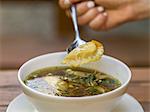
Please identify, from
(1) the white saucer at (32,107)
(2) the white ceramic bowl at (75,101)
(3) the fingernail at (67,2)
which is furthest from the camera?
(3) the fingernail at (67,2)

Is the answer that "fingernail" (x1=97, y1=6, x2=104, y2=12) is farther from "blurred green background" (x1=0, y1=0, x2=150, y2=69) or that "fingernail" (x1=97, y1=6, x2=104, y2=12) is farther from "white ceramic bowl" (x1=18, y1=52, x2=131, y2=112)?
"blurred green background" (x1=0, y1=0, x2=150, y2=69)

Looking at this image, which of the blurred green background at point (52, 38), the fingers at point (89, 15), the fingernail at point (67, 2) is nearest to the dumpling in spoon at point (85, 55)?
the fingernail at point (67, 2)

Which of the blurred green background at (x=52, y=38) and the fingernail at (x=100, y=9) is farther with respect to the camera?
the blurred green background at (x=52, y=38)

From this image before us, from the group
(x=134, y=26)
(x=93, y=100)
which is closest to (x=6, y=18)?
(x=134, y=26)

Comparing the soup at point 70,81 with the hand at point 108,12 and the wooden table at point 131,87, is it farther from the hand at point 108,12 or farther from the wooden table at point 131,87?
the hand at point 108,12

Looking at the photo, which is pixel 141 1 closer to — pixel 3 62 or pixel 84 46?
pixel 84 46

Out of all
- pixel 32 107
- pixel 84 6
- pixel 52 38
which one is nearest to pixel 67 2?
pixel 84 6

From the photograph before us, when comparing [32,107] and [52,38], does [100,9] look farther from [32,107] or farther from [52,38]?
[52,38]
